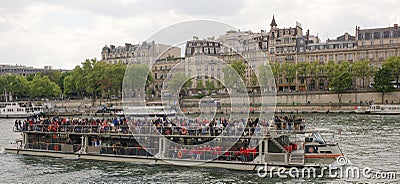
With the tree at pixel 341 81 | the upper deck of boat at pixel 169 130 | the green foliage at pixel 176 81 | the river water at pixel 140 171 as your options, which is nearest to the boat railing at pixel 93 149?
the river water at pixel 140 171

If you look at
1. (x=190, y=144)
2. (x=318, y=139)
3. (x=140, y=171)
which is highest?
(x=318, y=139)

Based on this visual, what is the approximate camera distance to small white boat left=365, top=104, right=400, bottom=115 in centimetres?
7544

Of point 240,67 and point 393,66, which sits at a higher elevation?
point 240,67

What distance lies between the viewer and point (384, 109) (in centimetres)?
7662

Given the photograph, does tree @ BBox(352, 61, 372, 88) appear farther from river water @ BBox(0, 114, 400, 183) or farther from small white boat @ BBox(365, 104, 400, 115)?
river water @ BBox(0, 114, 400, 183)

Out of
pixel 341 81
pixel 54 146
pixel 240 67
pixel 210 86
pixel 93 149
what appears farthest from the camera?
pixel 210 86

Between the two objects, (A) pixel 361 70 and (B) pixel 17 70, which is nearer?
(A) pixel 361 70

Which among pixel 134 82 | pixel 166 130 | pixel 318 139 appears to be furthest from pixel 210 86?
pixel 318 139

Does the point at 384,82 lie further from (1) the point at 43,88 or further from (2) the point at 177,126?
(1) the point at 43,88

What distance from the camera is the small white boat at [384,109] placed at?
2970 inches

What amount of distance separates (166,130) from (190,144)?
1623 mm

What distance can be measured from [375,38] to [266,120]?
81.3 meters

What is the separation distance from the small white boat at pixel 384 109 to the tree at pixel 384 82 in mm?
10233

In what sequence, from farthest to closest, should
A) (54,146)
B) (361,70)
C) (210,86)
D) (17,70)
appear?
1. (17,70)
2. (210,86)
3. (361,70)
4. (54,146)
